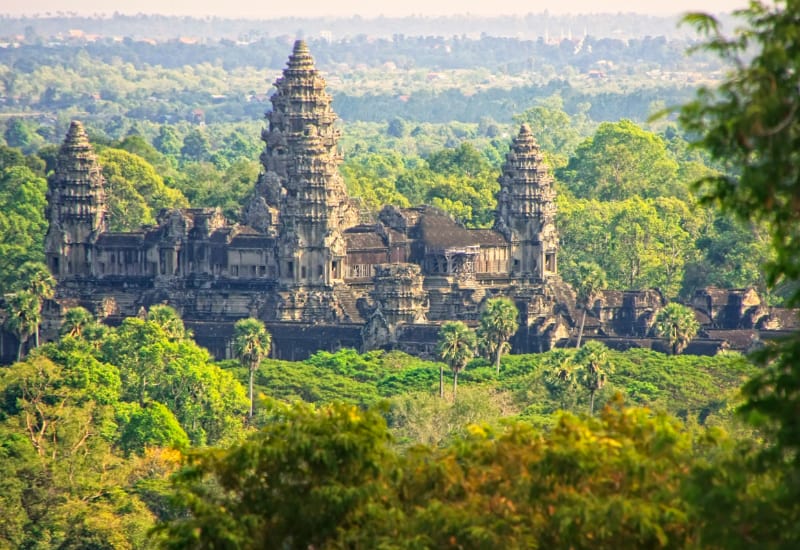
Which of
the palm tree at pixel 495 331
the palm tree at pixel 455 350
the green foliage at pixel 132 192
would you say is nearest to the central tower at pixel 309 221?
the palm tree at pixel 495 331

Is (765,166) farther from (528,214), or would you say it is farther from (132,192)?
(132,192)

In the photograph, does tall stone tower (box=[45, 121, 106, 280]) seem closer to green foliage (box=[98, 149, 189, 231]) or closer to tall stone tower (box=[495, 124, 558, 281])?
tall stone tower (box=[495, 124, 558, 281])

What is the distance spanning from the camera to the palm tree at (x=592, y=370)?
87.8 m

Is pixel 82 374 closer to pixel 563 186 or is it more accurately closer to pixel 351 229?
pixel 351 229

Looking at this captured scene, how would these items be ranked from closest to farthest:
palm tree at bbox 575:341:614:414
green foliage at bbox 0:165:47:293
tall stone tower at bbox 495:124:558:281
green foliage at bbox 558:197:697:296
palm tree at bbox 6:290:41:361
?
1. palm tree at bbox 575:341:614:414
2. palm tree at bbox 6:290:41:361
3. tall stone tower at bbox 495:124:558:281
4. green foliage at bbox 558:197:697:296
5. green foliage at bbox 0:165:47:293

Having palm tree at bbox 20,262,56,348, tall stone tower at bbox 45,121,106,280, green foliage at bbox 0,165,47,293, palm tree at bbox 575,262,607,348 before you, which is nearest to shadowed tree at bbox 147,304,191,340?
palm tree at bbox 20,262,56,348

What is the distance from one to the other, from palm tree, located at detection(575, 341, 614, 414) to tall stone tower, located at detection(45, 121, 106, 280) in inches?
1336

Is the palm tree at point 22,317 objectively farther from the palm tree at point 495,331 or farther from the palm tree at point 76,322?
the palm tree at point 495,331

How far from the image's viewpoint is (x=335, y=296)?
110 metres

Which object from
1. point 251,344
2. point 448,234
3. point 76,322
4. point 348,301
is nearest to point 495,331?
point 251,344

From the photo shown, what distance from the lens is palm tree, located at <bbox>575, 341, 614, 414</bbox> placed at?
8781 cm

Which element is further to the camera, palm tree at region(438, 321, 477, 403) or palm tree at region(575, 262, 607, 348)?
palm tree at region(575, 262, 607, 348)

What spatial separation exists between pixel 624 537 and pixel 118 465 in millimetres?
41798

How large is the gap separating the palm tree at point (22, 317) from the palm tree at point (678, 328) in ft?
81.8
